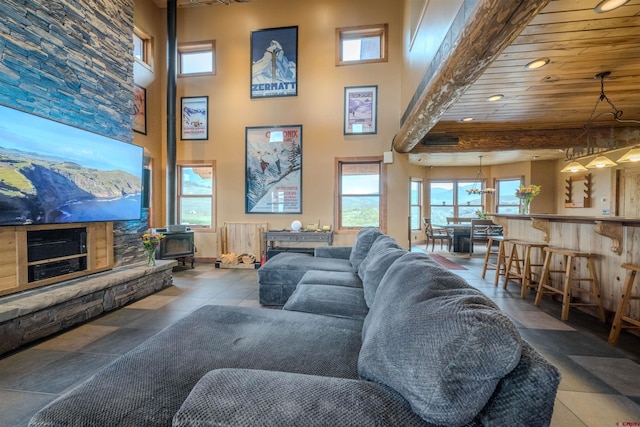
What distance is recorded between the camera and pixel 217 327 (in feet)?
4.77

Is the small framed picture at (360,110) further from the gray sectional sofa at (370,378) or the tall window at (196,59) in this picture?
the gray sectional sofa at (370,378)

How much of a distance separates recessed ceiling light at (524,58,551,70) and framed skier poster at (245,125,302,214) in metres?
3.66

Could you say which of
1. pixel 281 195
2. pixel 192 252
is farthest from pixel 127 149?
pixel 281 195

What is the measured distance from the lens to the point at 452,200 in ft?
30.9

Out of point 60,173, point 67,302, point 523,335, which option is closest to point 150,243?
point 67,302

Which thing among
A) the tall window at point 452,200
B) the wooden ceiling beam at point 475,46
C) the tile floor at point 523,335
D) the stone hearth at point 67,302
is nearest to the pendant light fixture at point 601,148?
the wooden ceiling beam at point 475,46

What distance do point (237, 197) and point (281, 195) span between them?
94cm

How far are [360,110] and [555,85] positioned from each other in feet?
9.60

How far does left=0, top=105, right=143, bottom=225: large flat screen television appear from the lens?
7.40 feet

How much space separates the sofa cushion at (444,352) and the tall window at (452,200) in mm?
9257

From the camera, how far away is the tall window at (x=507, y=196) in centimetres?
863

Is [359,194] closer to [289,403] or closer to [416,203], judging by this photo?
[416,203]

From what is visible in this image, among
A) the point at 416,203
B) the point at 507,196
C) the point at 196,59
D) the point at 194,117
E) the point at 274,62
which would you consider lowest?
the point at 416,203

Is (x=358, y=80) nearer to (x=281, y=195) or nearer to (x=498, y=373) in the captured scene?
(x=281, y=195)
